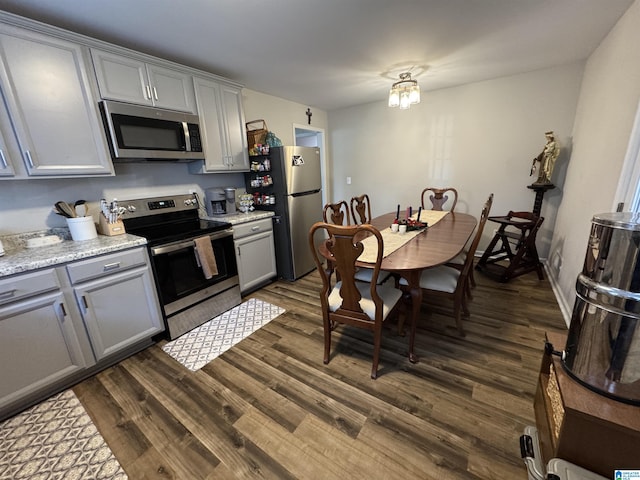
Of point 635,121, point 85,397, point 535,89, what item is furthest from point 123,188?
point 535,89

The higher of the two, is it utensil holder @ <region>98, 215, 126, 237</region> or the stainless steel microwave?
the stainless steel microwave

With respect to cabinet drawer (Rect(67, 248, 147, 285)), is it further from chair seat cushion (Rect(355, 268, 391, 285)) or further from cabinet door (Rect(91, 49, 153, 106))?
chair seat cushion (Rect(355, 268, 391, 285))

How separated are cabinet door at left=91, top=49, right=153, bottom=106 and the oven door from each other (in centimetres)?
120

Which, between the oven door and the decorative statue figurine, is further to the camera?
the decorative statue figurine

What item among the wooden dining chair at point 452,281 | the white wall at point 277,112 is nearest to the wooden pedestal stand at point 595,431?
the wooden dining chair at point 452,281

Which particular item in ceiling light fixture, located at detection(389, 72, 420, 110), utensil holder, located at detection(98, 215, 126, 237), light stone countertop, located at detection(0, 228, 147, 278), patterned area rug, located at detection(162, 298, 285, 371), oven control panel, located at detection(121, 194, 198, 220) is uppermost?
ceiling light fixture, located at detection(389, 72, 420, 110)

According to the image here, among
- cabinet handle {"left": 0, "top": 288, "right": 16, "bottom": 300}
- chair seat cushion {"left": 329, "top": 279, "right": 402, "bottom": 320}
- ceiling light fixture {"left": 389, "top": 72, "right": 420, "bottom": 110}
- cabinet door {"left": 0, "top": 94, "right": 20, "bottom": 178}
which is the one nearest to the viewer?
cabinet handle {"left": 0, "top": 288, "right": 16, "bottom": 300}

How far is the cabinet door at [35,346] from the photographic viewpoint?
1.43 m

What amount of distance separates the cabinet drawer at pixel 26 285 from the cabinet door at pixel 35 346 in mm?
40

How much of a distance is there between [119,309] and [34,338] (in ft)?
1.37

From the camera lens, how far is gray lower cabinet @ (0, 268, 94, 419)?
1.43 metres

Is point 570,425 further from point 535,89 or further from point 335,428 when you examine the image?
point 535,89

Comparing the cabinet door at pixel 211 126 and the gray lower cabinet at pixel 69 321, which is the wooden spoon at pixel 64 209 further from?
the cabinet door at pixel 211 126

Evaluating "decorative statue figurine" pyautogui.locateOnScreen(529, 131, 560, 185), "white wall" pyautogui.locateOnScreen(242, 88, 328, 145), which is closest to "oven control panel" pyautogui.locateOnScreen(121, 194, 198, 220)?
"white wall" pyautogui.locateOnScreen(242, 88, 328, 145)
